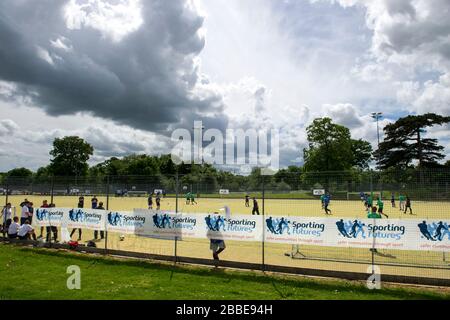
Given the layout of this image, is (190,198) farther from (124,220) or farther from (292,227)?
(292,227)

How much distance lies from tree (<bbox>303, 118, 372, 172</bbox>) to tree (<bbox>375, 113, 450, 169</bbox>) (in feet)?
30.5

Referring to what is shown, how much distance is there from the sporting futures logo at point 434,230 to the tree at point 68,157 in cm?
10751

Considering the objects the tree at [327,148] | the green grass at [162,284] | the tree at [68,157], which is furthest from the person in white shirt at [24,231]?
the tree at [68,157]

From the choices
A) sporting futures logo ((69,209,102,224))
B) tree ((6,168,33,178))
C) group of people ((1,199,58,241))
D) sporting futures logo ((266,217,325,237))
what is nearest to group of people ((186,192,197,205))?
group of people ((1,199,58,241))

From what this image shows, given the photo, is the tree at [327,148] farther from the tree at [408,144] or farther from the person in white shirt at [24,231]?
the person in white shirt at [24,231]

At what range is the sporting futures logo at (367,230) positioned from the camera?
10898mm

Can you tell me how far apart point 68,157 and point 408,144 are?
9018cm

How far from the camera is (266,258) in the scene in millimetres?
13625

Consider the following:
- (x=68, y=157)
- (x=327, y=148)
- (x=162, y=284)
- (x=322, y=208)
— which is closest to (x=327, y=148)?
(x=327, y=148)

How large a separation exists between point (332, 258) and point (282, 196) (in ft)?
19.2

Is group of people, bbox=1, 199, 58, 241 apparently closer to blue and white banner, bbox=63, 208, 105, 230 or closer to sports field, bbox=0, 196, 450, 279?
blue and white banner, bbox=63, 208, 105, 230

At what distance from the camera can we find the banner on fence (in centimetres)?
1069
